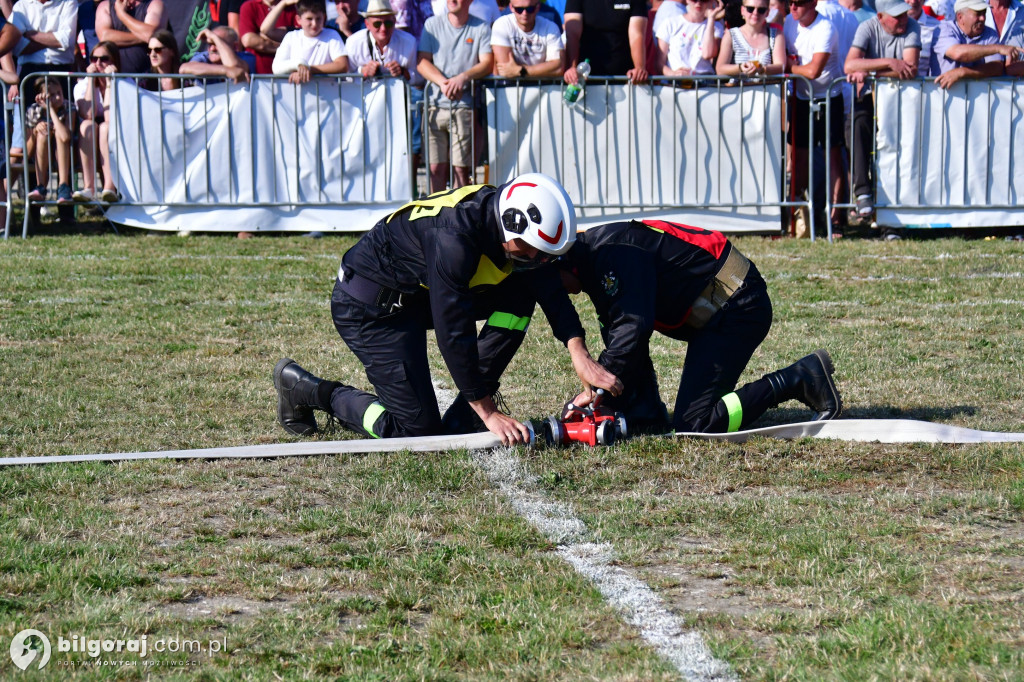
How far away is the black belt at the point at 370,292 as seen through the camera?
6.34m

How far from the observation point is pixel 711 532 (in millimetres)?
4875

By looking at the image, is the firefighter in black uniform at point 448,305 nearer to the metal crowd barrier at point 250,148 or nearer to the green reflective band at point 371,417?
the green reflective band at point 371,417

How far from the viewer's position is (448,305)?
5.55 m

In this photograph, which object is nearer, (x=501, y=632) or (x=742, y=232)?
(x=501, y=632)

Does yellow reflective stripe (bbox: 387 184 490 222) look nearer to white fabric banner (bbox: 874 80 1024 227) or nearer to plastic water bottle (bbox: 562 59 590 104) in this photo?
plastic water bottle (bbox: 562 59 590 104)

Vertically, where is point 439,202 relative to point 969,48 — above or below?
below

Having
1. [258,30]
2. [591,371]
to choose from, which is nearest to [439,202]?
[591,371]

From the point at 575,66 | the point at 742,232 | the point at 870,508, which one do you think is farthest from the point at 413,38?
the point at 870,508

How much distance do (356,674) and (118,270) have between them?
825 cm

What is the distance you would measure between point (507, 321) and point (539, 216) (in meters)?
1.04

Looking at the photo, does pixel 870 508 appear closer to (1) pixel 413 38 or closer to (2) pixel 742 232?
(2) pixel 742 232

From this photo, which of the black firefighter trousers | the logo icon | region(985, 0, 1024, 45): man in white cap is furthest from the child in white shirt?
the logo icon

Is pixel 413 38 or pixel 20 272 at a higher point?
pixel 413 38

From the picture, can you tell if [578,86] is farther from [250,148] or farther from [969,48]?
[969,48]
